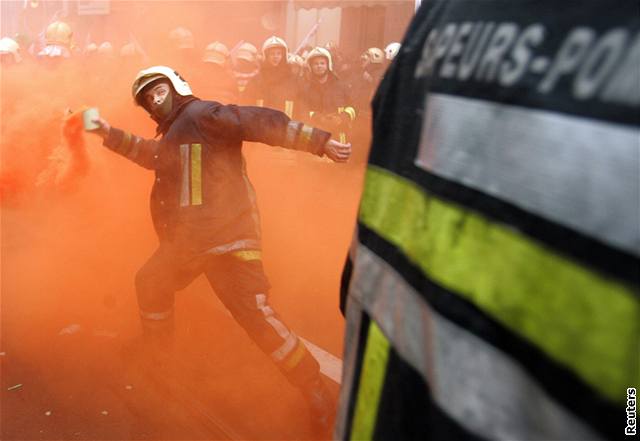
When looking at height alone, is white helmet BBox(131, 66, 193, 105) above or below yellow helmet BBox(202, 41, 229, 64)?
above

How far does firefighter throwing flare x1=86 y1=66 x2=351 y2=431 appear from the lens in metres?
3.49

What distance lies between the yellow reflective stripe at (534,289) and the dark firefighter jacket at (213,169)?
2791mm

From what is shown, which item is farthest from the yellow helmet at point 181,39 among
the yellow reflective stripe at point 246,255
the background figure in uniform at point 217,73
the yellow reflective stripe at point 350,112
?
the yellow reflective stripe at point 246,255

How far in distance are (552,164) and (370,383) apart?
0.53 metres

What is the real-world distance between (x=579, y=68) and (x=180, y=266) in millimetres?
3330

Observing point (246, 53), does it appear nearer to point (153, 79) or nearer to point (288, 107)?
point (288, 107)

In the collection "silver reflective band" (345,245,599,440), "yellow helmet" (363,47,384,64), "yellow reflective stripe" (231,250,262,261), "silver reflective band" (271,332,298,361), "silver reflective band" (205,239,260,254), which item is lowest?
"silver reflective band" (271,332,298,361)

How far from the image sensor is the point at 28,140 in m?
7.37

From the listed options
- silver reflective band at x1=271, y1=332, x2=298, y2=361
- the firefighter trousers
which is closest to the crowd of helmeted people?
the firefighter trousers

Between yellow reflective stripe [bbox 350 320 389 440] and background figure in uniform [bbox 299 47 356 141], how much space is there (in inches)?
304

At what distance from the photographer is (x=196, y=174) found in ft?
12.0

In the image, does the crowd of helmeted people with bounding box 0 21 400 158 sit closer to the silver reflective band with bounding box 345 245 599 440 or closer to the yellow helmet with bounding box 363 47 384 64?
the yellow helmet with bounding box 363 47 384 64

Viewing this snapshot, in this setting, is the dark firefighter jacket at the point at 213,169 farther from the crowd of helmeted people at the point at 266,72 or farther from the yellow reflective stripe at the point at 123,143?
the crowd of helmeted people at the point at 266,72
